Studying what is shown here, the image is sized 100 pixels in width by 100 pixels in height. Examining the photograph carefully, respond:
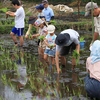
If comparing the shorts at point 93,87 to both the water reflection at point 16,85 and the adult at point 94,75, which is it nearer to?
the adult at point 94,75

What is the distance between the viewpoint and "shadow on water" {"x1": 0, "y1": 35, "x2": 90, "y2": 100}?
19.5ft

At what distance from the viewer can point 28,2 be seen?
23828 mm

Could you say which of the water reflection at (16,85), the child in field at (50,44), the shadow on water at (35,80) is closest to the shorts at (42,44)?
the shadow on water at (35,80)

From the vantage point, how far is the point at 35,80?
6.86 m

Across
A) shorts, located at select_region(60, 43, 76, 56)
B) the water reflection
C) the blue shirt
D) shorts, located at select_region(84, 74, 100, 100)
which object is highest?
the blue shirt

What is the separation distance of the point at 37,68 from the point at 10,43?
361 cm

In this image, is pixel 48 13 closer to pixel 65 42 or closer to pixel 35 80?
pixel 65 42

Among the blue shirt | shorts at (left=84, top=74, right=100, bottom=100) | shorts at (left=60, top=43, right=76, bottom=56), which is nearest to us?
shorts at (left=84, top=74, right=100, bottom=100)

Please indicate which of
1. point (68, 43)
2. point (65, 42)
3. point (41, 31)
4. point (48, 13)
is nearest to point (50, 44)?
point (41, 31)

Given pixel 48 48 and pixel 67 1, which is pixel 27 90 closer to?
pixel 48 48

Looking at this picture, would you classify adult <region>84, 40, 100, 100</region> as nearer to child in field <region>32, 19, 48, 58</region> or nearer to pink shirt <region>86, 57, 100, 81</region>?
pink shirt <region>86, 57, 100, 81</region>

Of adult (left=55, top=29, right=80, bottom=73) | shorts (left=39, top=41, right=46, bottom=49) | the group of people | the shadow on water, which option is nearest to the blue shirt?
the group of people

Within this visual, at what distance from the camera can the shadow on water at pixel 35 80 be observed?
5957 millimetres

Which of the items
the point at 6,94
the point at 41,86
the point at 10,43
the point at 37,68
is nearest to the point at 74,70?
the point at 37,68
